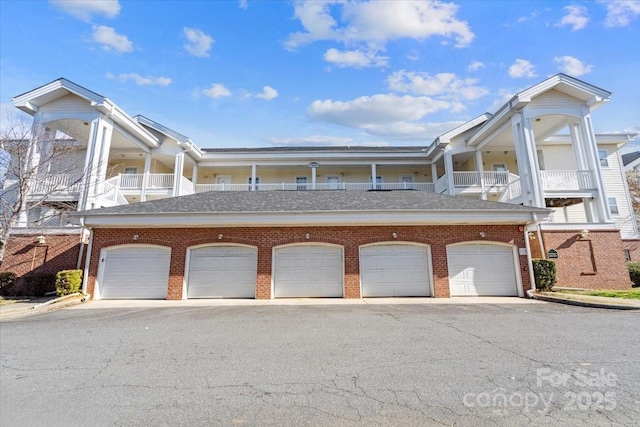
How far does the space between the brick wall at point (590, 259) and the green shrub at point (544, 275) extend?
2.13m

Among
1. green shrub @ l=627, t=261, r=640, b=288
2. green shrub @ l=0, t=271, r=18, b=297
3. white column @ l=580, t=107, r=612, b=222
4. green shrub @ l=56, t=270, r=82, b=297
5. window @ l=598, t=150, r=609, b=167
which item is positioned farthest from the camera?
window @ l=598, t=150, r=609, b=167

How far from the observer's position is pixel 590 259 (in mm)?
13539

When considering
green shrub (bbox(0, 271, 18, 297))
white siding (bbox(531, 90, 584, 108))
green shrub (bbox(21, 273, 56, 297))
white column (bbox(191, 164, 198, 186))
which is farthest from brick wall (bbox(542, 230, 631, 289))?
green shrub (bbox(0, 271, 18, 297))

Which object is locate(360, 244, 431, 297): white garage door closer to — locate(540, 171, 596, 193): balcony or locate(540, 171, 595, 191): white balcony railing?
locate(540, 171, 596, 193): balcony

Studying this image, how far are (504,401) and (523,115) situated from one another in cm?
1693

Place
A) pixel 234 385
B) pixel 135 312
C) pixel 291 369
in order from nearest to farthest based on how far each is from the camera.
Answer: pixel 234 385 → pixel 291 369 → pixel 135 312

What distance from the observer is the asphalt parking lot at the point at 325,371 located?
321cm

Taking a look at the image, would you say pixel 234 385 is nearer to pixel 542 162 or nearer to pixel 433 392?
pixel 433 392

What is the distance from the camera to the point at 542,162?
836 inches

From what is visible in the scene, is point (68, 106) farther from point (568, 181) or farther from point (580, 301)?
point (568, 181)

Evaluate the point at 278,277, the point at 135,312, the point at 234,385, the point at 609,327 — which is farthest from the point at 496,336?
the point at 135,312

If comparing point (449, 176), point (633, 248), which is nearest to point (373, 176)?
point (449, 176)

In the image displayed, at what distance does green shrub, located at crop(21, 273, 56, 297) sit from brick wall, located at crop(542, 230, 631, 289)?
21.1 m

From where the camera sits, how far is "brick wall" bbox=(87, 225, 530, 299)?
38.3 ft
